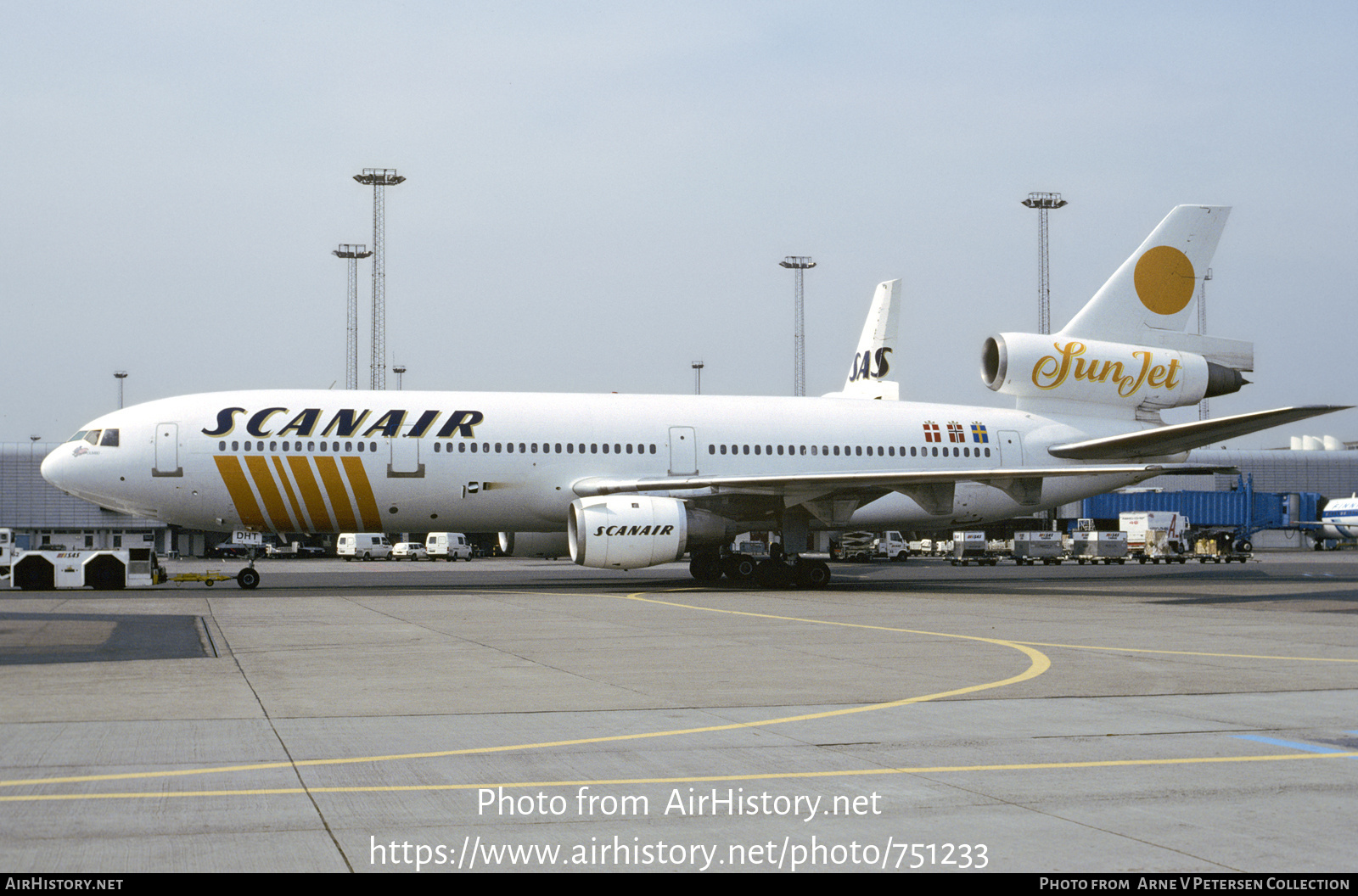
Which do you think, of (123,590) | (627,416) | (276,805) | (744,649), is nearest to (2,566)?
(123,590)

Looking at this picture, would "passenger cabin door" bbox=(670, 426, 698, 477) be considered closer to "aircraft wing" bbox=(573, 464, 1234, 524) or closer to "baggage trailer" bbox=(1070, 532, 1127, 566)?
"aircraft wing" bbox=(573, 464, 1234, 524)

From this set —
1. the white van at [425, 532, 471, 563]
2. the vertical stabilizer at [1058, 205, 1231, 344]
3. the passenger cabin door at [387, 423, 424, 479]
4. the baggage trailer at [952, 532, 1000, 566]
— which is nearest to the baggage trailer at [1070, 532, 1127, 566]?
the baggage trailer at [952, 532, 1000, 566]

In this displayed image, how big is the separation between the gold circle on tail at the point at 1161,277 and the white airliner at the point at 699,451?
0.04 metres

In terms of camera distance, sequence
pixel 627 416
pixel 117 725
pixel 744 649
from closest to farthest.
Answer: pixel 117 725 < pixel 744 649 < pixel 627 416

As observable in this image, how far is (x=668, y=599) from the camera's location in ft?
78.3

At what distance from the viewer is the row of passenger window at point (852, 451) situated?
29.4 m

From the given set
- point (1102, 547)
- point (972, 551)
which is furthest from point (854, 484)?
point (972, 551)

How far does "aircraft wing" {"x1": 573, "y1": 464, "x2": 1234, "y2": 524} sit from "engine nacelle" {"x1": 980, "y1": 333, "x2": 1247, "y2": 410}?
3618 millimetres

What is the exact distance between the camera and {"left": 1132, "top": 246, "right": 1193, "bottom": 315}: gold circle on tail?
31.6 meters

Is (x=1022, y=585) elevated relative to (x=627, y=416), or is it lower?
lower

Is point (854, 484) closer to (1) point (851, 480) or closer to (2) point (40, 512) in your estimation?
(1) point (851, 480)

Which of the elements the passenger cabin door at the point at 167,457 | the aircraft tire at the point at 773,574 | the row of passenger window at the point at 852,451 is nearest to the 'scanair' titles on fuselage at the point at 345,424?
the passenger cabin door at the point at 167,457
